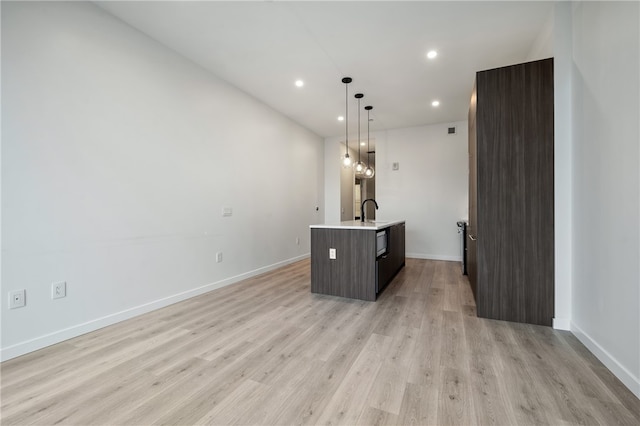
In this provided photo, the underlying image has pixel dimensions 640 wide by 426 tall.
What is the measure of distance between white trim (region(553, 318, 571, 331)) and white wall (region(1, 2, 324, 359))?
12.0 feet

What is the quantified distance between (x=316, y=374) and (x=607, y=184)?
7.54 ft

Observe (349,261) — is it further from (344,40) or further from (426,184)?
(426,184)

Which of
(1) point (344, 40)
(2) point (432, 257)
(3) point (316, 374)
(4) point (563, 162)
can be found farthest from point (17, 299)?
(2) point (432, 257)

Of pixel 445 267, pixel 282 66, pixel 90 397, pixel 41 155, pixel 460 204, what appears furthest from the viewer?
pixel 460 204

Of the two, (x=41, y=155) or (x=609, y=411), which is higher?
(x=41, y=155)

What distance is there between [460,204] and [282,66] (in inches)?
173

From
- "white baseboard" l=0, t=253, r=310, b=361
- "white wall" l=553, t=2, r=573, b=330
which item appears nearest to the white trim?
"white wall" l=553, t=2, r=573, b=330

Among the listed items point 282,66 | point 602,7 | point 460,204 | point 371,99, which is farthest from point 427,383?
point 460,204

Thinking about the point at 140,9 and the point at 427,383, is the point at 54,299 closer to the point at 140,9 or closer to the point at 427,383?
the point at 140,9

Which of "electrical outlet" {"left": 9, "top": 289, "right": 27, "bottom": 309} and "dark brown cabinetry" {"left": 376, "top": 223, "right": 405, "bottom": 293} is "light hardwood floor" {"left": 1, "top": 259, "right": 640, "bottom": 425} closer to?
"electrical outlet" {"left": 9, "top": 289, "right": 27, "bottom": 309}

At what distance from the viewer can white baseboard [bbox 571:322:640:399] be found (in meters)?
1.56

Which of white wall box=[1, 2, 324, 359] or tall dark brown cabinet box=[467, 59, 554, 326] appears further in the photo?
tall dark brown cabinet box=[467, 59, 554, 326]

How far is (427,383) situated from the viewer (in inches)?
65.1

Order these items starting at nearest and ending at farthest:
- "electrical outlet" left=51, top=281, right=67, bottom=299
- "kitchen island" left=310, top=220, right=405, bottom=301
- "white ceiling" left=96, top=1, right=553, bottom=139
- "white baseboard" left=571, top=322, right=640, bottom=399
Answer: "white baseboard" left=571, top=322, right=640, bottom=399
"electrical outlet" left=51, top=281, right=67, bottom=299
"white ceiling" left=96, top=1, right=553, bottom=139
"kitchen island" left=310, top=220, right=405, bottom=301
